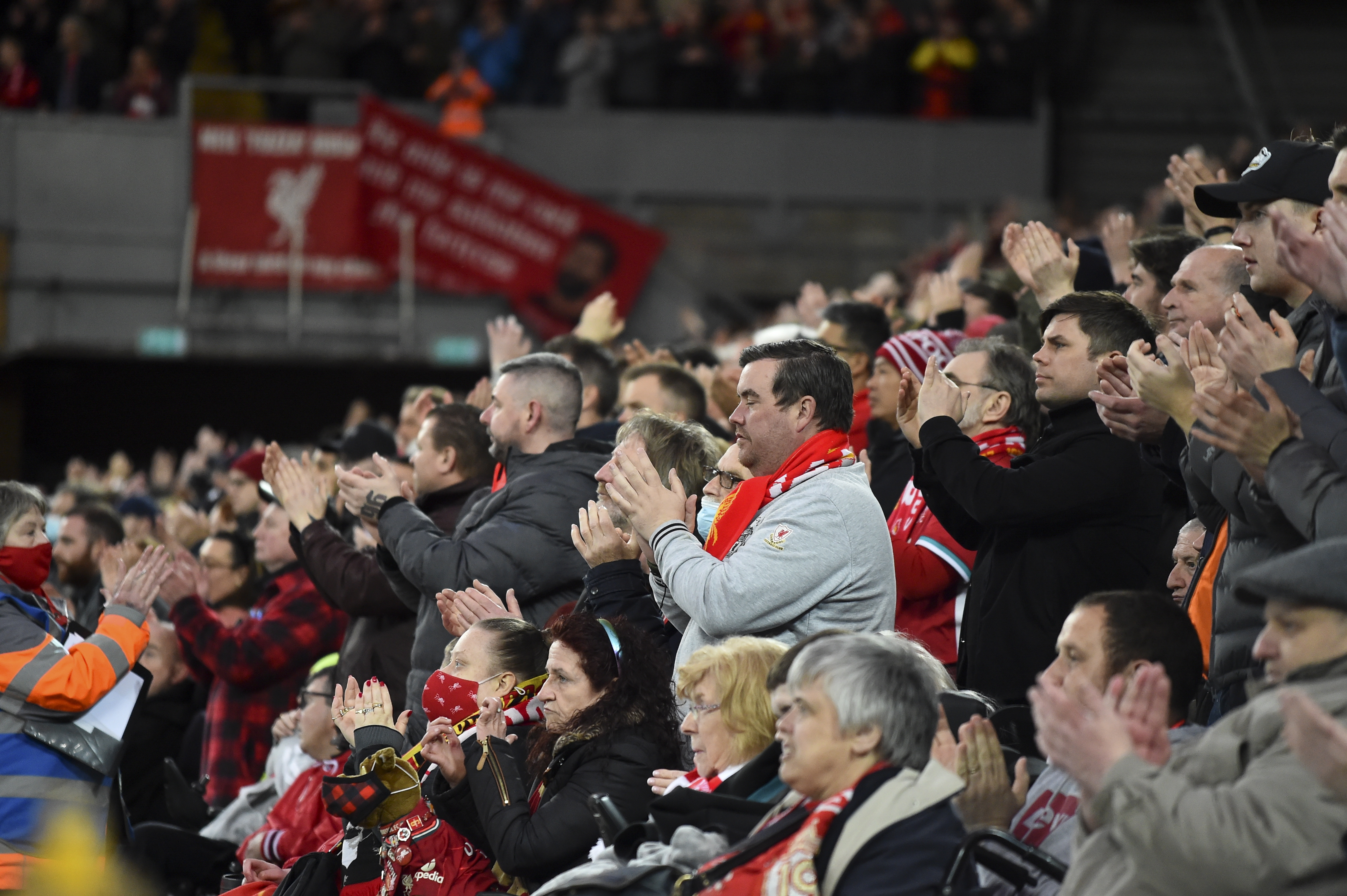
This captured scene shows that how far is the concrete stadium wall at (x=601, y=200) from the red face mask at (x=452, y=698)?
1011 centimetres

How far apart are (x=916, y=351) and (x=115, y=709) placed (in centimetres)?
252

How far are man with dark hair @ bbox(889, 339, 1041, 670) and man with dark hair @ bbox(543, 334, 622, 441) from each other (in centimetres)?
157

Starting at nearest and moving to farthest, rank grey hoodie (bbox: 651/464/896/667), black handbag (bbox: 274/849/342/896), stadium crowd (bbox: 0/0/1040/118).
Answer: grey hoodie (bbox: 651/464/896/667)
black handbag (bbox: 274/849/342/896)
stadium crowd (bbox: 0/0/1040/118)

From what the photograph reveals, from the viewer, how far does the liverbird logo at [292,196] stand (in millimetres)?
13477

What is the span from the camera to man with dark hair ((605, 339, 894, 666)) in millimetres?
3535

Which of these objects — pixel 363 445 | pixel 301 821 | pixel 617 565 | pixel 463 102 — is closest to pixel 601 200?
pixel 463 102

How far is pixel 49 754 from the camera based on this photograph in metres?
4.42

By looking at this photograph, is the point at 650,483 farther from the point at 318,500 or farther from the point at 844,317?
the point at 844,317

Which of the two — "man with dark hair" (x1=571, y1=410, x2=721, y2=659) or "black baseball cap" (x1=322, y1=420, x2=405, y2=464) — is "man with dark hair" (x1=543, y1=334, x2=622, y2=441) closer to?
"black baseball cap" (x1=322, y1=420, x2=405, y2=464)

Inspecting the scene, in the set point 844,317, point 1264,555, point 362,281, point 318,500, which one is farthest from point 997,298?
point 362,281

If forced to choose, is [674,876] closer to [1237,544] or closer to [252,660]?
[1237,544]

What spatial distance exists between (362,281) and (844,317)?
8.75 metres

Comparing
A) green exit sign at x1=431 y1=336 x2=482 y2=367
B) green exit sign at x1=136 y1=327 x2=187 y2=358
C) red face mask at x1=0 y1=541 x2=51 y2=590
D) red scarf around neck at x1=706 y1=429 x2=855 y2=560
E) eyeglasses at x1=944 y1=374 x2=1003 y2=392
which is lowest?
green exit sign at x1=136 y1=327 x2=187 y2=358

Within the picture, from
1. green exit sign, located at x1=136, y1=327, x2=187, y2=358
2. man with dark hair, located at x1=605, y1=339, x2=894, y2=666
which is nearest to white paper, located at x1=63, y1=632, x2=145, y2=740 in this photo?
man with dark hair, located at x1=605, y1=339, x2=894, y2=666
